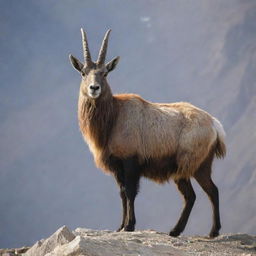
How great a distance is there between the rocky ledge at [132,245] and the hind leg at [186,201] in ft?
1.73

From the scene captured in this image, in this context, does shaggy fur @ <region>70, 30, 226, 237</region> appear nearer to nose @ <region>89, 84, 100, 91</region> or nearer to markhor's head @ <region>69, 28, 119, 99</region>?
markhor's head @ <region>69, 28, 119, 99</region>

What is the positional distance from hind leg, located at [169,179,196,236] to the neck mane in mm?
2008

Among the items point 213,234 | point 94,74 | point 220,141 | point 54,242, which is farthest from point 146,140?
point 54,242

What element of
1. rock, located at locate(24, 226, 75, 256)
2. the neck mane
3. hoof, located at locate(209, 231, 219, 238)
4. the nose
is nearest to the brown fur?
the neck mane

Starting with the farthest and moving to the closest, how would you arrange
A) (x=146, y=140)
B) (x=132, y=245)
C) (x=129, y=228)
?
(x=146, y=140), (x=129, y=228), (x=132, y=245)

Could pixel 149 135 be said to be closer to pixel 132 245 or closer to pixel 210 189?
pixel 210 189

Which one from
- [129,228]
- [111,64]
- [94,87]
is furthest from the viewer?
[111,64]

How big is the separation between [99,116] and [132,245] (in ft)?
16.0

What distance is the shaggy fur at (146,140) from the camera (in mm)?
11297

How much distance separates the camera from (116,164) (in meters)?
11.2

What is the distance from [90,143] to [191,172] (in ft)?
7.63

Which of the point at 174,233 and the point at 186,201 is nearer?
the point at 174,233

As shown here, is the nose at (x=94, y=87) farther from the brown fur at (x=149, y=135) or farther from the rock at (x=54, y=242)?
the rock at (x=54, y=242)

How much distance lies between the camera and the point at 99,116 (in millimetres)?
11500
